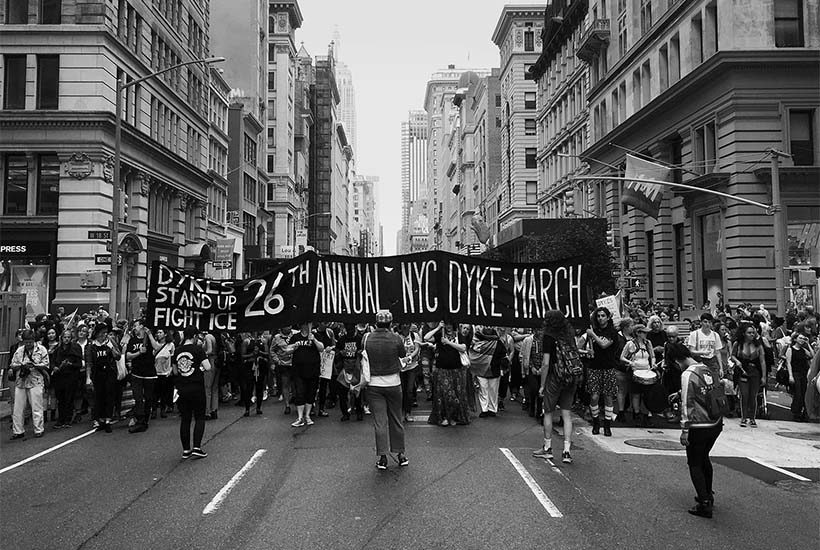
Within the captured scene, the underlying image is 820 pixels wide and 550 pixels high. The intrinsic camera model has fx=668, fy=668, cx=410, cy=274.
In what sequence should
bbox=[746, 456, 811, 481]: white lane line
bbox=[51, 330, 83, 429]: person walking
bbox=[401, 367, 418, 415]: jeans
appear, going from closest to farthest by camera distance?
bbox=[746, 456, 811, 481]: white lane line, bbox=[51, 330, 83, 429]: person walking, bbox=[401, 367, 418, 415]: jeans

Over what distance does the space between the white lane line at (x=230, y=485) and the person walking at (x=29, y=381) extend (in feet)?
14.7

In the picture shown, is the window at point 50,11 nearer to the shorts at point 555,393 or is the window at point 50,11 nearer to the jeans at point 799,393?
the shorts at point 555,393

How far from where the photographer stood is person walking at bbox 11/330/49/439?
11.2 metres

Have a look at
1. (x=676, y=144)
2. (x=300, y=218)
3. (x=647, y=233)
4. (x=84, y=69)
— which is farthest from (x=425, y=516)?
(x=300, y=218)

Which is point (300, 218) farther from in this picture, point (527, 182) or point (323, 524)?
point (323, 524)

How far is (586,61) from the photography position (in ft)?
166

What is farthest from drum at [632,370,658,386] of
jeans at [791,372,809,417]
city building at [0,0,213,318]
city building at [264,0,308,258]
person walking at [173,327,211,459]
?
city building at [264,0,308,258]

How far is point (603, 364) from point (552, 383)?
2.32m

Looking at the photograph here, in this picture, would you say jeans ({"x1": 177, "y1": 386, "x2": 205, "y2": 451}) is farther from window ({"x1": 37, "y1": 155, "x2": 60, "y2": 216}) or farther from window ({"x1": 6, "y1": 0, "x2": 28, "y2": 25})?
window ({"x1": 6, "y1": 0, "x2": 28, "y2": 25})

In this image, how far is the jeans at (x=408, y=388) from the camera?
12.4 m

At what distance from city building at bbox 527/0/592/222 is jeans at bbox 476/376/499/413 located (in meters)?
37.2

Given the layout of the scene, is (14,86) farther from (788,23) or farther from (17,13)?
(788,23)

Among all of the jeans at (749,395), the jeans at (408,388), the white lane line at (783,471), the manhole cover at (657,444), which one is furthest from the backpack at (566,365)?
the jeans at (749,395)

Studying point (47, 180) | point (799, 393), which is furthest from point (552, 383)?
point (47, 180)
